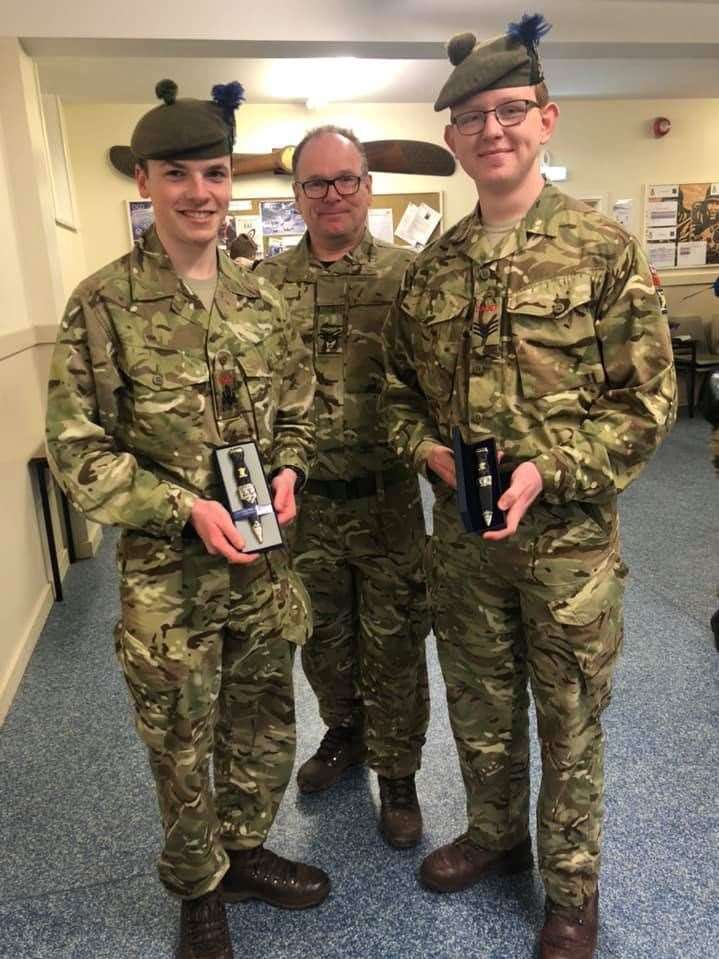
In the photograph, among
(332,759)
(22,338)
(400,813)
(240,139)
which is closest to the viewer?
(400,813)

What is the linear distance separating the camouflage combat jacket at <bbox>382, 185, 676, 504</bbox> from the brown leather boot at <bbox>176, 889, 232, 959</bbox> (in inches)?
43.1

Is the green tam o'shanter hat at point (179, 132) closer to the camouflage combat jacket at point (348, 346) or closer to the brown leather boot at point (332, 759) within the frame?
the camouflage combat jacket at point (348, 346)

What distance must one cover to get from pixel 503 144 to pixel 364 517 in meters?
0.89

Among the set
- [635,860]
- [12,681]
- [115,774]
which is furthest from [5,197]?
[635,860]

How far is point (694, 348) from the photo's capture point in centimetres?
619

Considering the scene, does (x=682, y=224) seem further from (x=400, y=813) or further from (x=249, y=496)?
(x=249, y=496)

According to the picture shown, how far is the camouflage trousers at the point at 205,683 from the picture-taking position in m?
1.38

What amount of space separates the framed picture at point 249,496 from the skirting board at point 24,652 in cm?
169

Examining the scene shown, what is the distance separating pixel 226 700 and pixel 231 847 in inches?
14.3

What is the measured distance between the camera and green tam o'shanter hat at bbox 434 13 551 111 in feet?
4.17

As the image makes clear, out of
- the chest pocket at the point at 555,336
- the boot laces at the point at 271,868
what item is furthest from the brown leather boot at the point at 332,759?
the chest pocket at the point at 555,336

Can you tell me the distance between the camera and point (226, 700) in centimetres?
157

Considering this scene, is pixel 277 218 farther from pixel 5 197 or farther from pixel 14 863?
pixel 14 863

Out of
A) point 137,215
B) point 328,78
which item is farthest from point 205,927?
point 137,215
